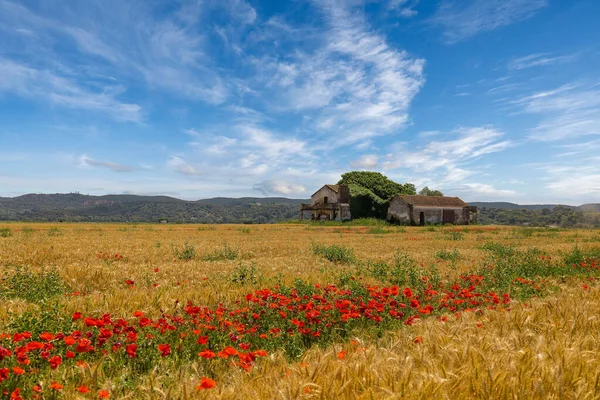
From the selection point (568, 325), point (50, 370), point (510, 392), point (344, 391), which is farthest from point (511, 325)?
point (50, 370)

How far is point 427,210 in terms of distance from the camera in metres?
65.6

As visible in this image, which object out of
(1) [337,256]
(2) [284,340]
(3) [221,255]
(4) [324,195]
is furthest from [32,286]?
(4) [324,195]

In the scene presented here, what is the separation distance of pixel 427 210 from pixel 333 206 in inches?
739

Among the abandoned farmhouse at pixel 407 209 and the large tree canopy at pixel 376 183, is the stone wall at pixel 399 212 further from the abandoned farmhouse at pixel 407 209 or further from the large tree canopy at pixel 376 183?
the large tree canopy at pixel 376 183

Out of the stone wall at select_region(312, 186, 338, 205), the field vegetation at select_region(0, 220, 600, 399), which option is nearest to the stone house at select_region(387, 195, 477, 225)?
the stone wall at select_region(312, 186, 338, 205)

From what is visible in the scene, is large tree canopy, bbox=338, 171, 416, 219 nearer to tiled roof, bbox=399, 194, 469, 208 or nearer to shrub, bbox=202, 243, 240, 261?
tiled roof, bbox=399, 194, 469, 208

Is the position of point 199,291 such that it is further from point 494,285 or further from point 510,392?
point 494,285

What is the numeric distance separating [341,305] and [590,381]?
330cm

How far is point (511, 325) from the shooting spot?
4.40 meters

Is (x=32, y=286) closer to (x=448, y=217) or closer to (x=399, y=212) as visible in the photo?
(x=399, y=212)

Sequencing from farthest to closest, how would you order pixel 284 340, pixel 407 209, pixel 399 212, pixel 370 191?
A: 1. pixel 370 191
2. pixel 399 212
3. pixel 407 209
4. pixel 284 340

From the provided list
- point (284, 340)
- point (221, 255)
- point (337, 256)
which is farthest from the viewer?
point (221, 255)

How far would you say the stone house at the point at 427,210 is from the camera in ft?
212

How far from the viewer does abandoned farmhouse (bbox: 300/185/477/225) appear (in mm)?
65062
